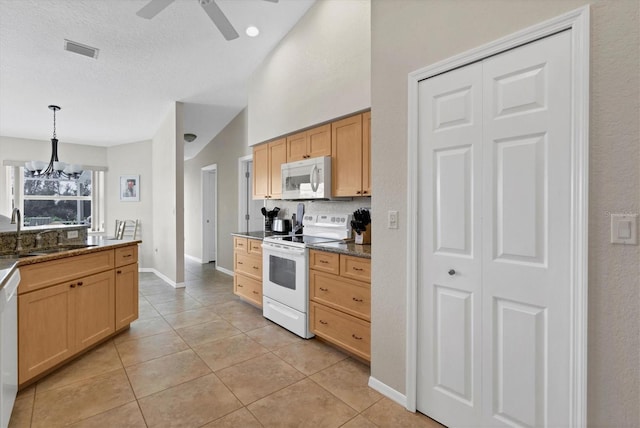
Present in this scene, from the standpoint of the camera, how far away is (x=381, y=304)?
211cm

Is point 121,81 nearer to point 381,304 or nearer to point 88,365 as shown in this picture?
point 88,365

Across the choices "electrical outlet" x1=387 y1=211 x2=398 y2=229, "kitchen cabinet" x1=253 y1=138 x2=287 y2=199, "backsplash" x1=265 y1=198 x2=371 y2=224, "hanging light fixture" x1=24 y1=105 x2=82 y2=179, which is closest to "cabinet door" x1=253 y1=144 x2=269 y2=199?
"kitchen cabinet" x1=253 y1=138 x2=287 y2=199

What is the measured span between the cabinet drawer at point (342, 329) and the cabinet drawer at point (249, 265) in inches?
41.1

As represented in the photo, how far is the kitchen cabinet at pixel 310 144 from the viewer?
128 inches

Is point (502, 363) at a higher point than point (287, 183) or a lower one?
lower

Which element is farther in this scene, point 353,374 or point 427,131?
point 353,374

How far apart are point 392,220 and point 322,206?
1801mm

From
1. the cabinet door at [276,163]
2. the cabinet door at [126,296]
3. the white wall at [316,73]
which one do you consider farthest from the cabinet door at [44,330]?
the white wall at [316,73]

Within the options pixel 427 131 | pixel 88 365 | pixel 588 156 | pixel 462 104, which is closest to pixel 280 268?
pixel 88 365

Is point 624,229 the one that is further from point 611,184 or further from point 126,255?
point 126,255

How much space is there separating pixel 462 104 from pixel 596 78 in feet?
1.78

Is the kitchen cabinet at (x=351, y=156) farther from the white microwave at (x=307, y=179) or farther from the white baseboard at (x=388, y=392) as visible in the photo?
the white baseboard at (x=388, y=392)

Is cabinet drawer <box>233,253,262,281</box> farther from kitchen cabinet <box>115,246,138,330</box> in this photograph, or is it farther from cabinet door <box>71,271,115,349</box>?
cabinet door <box>71,271,115,349</box>

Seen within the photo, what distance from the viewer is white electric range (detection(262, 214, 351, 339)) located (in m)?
2.96
